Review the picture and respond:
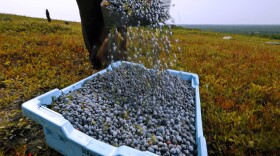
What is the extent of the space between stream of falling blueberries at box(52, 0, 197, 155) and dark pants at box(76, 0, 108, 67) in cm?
26

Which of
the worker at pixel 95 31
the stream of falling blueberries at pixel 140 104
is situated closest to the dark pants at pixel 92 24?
the worker at pixel 95 31

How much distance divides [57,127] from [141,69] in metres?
2.01

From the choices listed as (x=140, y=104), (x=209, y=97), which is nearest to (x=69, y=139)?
(x=140, y=104)

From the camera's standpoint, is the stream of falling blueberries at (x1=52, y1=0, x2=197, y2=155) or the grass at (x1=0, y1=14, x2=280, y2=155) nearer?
the stream of falling blueberries at (x1=52, y1=0, x2=197, y2=155)

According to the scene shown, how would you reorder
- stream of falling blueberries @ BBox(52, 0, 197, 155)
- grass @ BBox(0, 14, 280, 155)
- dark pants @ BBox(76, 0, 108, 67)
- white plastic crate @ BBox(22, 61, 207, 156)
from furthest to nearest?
dark pants @ BBox(76, 0, 108, 67), grass @ BBox(0, 14, 280, 155), stream of falling blueberries @ BBox(52, 0, 197, 155), white plastic crate @ BBox(22, 61, 207, 156)

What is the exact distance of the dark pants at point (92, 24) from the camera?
12.9 ft

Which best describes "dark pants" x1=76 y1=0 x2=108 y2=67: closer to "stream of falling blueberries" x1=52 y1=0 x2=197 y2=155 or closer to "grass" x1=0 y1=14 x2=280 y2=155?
"stream of falling blueberries" x1=52 y1=0 x2=197 y2=155

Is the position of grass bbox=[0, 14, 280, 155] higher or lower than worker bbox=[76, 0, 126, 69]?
lower

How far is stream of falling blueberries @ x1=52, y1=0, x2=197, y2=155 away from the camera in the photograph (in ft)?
7.04

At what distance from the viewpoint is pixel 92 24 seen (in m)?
4.09

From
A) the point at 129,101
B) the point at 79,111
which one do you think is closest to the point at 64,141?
the point at 79,111

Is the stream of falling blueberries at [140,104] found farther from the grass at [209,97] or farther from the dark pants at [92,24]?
the grass at [209,97]

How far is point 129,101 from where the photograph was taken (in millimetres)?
2928

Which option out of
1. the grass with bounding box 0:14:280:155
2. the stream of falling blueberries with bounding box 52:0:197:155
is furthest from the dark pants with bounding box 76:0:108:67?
the grass with bounding box 0:14:280:155
